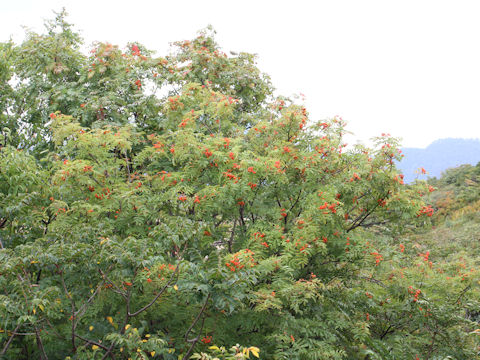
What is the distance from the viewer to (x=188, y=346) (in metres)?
4.59

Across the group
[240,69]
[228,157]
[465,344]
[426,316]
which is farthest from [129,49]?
[465,344]

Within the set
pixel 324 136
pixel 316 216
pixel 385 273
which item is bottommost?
pixel 385 273

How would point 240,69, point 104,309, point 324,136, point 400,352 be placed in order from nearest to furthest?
point 104,309 < point 400,352 < point 324,136 < point 240,69

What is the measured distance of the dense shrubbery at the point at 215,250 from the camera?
402cm

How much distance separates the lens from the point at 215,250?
554 cm

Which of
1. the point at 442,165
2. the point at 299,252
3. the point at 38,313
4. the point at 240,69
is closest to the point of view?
the point at 38,313

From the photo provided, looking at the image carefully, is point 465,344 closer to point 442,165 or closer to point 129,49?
point 129,49

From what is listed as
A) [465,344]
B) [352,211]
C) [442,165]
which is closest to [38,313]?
[352,211]

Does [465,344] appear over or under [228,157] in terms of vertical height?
under

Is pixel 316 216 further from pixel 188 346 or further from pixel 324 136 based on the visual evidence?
pixel 188 346

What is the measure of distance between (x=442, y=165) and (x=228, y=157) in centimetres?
20506

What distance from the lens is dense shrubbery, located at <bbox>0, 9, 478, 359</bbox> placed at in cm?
402

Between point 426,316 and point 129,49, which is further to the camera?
point 129,49

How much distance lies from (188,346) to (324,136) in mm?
4348
